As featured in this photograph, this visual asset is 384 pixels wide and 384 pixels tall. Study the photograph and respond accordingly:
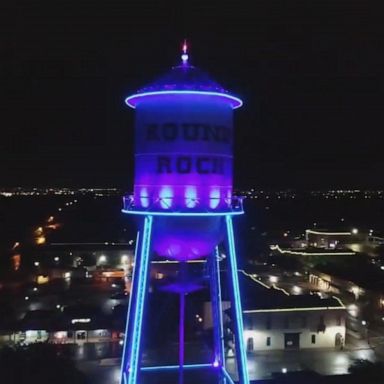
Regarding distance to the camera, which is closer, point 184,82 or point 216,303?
point 184,82

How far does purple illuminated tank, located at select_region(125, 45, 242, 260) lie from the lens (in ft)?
46.1

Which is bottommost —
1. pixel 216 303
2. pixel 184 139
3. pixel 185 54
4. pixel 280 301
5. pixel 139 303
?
pixel 280 301

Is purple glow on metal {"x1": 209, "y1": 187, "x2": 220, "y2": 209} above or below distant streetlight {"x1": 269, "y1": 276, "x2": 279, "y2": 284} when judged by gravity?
above

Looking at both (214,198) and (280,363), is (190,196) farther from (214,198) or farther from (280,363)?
(280,363)

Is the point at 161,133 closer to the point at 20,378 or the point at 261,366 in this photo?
the point at 20,378

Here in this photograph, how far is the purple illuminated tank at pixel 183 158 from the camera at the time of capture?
14.0m

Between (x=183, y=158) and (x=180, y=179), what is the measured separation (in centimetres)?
58

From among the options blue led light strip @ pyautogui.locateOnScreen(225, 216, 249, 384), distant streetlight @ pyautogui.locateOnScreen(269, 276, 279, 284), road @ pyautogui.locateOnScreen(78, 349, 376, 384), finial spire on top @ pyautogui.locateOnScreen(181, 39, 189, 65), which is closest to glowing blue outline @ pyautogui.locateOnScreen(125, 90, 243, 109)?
finial spire on top @ pyautogui.locateOnScreen(181, 39, 189, 65)

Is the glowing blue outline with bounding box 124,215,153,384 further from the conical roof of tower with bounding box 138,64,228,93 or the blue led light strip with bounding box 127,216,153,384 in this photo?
the conical roof of tower with bounding box 138,64,228,93

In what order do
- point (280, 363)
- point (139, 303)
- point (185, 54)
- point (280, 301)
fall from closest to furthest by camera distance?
point (139, 303)
point (185, 54)
point (280, 363)
point (280, 301)

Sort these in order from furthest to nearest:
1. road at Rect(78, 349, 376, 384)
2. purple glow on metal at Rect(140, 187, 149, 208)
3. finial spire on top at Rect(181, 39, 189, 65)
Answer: road at Rect(78, 349, 376, 384) → finial spire on top at Rect(181, 39, 189, 65) → purple glow on metal at Rect(140, 187, 149, 208)

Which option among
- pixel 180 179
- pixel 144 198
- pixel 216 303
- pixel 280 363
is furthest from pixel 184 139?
pixel 280 363

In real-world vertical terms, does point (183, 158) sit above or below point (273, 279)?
above

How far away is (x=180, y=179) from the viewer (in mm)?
14047
